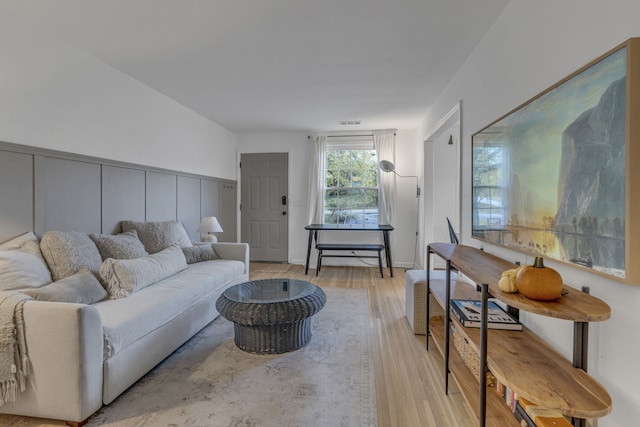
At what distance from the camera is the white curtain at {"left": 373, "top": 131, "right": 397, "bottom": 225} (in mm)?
4922

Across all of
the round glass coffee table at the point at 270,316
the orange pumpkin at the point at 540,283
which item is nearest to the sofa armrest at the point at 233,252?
the round glass coffee table at the point at 270,316

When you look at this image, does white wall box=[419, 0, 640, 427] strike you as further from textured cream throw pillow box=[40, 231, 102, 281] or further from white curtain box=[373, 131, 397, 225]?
textured cream throw pillow box=[40, 231, 102, 281]

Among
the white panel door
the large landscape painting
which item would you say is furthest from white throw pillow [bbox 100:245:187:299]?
the white panel door

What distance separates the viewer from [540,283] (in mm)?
1020

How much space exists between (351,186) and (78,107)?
3.75 m

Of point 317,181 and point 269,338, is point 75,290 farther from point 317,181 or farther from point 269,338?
point 317,181

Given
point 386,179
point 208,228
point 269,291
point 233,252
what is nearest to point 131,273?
point 269,291

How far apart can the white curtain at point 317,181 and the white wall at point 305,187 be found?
131mm

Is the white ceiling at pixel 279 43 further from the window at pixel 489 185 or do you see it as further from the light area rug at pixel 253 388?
the light area rug at pixel 253 388

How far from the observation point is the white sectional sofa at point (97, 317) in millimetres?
1439

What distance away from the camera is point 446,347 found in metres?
1.73

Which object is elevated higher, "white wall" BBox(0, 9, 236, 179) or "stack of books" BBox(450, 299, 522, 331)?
"white wall" BBox(0, 9, 236, 179)

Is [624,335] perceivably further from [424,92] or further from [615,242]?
[424,92]

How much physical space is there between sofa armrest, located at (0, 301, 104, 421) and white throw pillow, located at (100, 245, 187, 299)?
619mm
